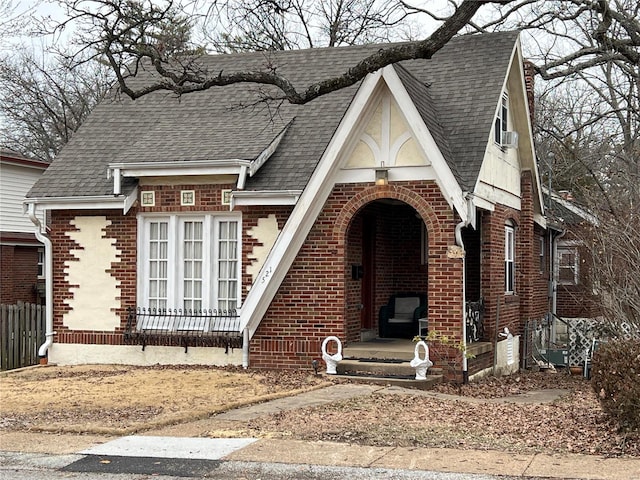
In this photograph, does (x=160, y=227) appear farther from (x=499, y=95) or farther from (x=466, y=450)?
(x=466, y=450)

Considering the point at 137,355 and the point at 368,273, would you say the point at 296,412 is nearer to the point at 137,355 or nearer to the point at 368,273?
the point at 137,355

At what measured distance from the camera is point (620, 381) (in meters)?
9.65

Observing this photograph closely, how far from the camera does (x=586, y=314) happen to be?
26812 mm

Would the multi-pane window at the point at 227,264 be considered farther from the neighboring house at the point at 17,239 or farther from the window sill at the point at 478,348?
the neighboring house at the point at 17,239

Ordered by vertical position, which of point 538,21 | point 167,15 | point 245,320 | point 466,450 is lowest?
point 466,450

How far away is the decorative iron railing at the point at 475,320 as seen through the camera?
16109 mm

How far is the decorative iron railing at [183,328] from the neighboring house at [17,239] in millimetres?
11321

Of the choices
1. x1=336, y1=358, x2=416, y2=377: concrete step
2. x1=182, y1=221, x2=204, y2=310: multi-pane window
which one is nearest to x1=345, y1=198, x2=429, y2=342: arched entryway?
x1=336, y1=358, x2=416, y2=377: concrete step

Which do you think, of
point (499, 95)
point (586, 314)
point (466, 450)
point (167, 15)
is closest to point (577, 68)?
point (586, 314)

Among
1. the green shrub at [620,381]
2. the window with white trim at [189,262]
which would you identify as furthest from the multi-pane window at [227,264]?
the green shrub at [620,381]

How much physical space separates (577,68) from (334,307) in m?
12.8

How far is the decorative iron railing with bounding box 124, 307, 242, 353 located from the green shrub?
7.65m

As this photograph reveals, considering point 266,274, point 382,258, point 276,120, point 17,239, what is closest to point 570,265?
point 382,258

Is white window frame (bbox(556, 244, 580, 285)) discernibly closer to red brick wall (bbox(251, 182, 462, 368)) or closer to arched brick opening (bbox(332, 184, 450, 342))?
arched brick opening (bbox(332, 184, 450, 342))
